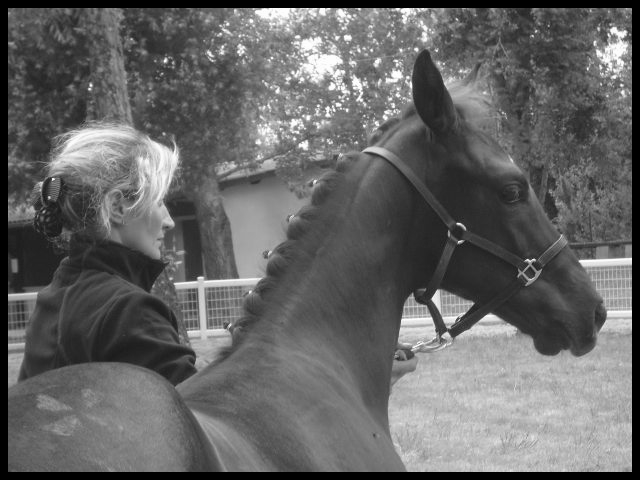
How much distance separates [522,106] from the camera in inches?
492

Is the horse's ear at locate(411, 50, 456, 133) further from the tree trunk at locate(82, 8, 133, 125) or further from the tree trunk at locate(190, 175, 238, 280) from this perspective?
the tree trunk at locate(190, 175, 238, 280)

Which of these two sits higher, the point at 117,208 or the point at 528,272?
the point at 117,208

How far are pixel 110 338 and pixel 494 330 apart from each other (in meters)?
11.4

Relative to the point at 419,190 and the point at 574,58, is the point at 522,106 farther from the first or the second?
the point at 419,190

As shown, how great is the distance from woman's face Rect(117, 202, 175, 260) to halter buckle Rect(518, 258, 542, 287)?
1.20m

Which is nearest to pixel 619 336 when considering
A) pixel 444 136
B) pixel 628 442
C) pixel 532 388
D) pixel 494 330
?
pixel 494 330

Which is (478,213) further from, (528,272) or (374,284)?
(374,284)

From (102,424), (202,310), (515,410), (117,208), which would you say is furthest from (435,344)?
(202,310)

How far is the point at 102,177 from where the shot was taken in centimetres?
221

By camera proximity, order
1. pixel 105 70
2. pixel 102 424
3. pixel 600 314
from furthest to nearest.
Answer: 1. pixel 105 70
2. pixel 600 314
3. pixel 102 424

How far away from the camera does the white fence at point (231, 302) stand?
11781 millimetres

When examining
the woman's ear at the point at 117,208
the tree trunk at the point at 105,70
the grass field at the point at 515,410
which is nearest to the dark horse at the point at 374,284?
the woman's ear at the point at 117,208

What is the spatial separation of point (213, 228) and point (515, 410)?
43.1ft

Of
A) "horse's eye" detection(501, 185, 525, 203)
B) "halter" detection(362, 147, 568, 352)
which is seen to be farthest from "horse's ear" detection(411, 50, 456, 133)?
"horse's eye" detection(501, 185, 525, 203)
